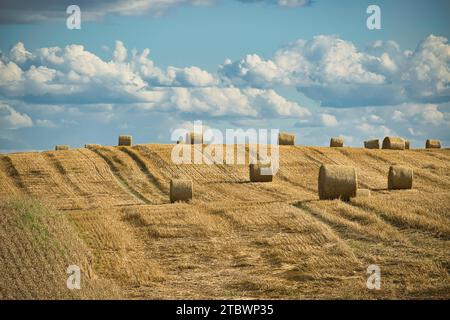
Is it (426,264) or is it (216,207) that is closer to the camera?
(426,264)

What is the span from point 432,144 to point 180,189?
29.4 m

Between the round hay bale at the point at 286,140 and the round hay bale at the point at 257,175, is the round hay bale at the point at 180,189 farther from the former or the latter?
the round hay bale at the point at 286,140

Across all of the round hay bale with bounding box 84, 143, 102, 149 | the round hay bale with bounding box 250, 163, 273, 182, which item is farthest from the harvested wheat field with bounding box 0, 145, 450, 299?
the round hay bale with bounding box 84, 143, 102, 149

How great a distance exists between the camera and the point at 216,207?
86.7 ft

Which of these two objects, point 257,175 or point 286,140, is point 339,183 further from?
point 286,140

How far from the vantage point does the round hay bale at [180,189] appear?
30172 mm

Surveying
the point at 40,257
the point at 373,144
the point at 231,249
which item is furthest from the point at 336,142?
the point at 40,257

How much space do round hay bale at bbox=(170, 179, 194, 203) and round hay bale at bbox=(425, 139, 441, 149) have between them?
94.9 ft

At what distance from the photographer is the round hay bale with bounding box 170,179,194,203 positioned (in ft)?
99.0

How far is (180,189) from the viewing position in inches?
1192

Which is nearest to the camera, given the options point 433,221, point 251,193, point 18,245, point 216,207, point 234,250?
point 18,245
